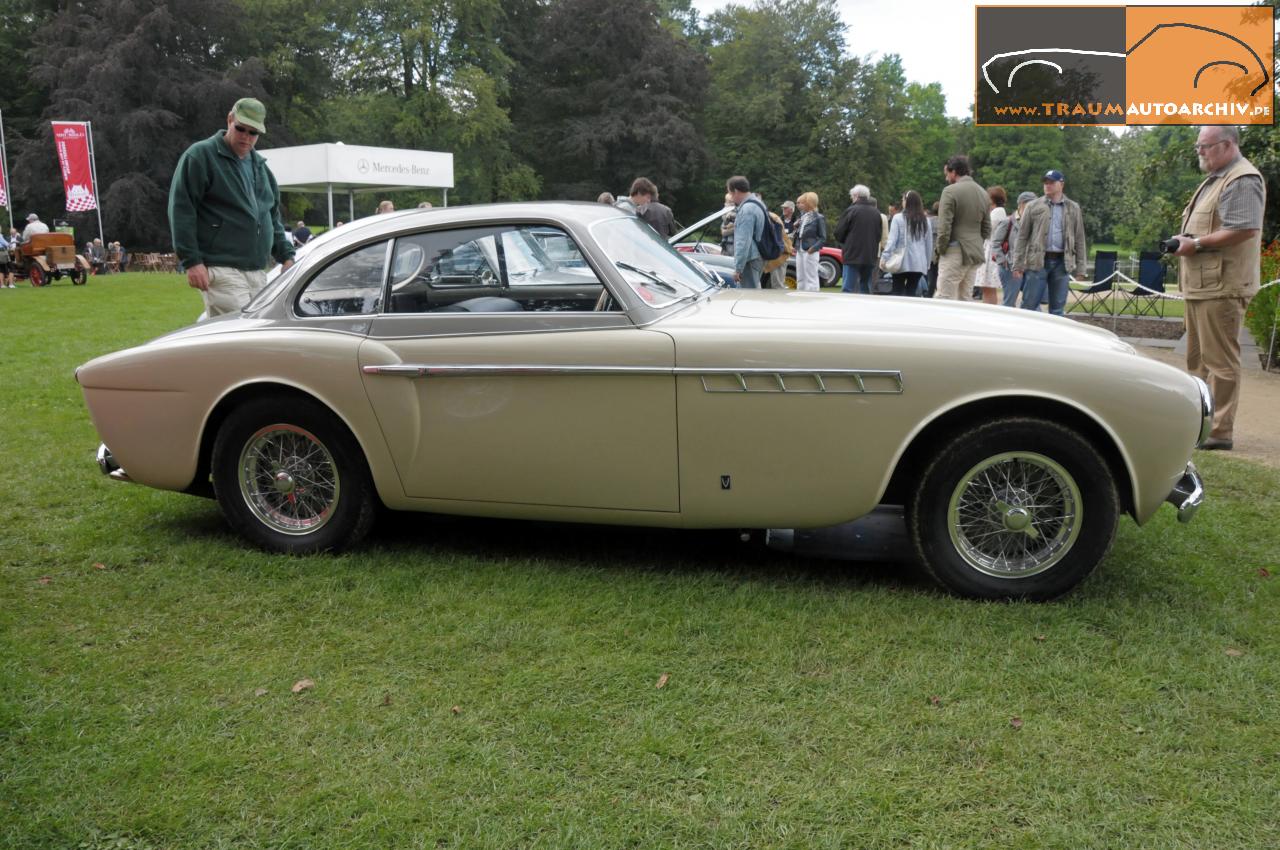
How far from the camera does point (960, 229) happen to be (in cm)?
978

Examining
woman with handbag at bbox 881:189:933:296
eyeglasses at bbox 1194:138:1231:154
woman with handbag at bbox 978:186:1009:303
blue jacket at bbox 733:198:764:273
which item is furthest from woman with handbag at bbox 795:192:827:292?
eyeglasses at bbox 1194:138:1231:154

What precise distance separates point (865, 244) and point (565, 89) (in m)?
45.4

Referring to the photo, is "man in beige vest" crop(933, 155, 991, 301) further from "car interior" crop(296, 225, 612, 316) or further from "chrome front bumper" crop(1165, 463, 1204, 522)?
"car interior" crop(296, 225, 612, 316)

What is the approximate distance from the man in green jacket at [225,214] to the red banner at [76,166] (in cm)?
2818

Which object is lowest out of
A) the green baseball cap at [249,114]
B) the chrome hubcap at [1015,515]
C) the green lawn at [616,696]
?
the green lawn at [616,696]

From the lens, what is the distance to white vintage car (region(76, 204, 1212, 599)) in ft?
12.3

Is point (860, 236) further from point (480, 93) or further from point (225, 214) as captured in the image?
point (480, 93)

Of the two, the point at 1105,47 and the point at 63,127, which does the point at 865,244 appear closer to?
the point at 1105,47

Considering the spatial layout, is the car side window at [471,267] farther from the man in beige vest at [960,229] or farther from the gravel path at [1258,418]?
the man in beige vest at [960,229]

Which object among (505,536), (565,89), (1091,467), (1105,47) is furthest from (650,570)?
(565,89)

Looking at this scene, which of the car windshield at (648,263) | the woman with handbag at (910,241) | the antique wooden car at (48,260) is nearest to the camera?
the car windshield at (648,263)

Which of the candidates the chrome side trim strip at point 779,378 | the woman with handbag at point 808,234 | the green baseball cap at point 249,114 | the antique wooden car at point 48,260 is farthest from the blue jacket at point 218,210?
the antique wooden car at point 48,260

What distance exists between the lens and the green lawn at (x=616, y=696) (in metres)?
2.58

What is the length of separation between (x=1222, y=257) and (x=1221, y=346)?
0.57 meters
